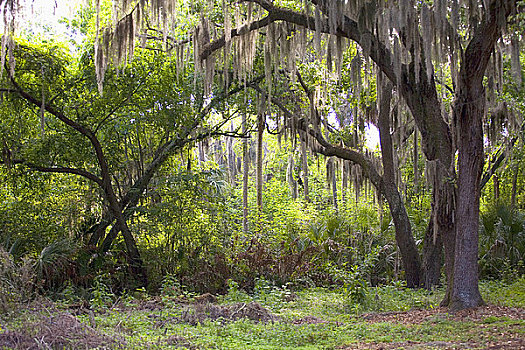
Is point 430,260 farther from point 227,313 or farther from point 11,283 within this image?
point 11,283

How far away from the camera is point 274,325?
6840mm

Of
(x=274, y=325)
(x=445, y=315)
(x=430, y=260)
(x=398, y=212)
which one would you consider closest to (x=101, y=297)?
(x=274, y=325)

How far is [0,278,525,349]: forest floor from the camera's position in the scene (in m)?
5.07

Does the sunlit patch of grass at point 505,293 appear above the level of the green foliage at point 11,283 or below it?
below

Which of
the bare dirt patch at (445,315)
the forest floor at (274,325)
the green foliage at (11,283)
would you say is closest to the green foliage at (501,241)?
the forest floor at (274,325)

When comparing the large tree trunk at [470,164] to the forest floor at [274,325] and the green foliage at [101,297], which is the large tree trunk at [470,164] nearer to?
the forest floor at [274,325]

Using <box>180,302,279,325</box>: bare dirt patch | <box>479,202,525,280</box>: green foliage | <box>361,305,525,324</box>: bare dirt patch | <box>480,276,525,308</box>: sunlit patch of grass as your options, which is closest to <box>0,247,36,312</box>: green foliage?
<box>180,302,279,325</box>: bare dirt patch

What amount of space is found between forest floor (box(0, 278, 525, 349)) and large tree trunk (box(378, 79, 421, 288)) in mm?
1750

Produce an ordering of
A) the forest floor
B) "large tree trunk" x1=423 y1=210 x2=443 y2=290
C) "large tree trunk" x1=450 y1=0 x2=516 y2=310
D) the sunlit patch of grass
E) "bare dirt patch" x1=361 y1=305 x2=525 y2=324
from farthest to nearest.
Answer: "large tree trunk" x1=423 y1=210 x2=443 y2=290 < the sunlit patch of grass < "large tree trunk" x1=450 y1=0 x2=516 y2=310 < "bare dirt patch" x1=361 y1=305 x2=525 y2=324 < the forest floor

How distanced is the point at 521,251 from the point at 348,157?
5.35m

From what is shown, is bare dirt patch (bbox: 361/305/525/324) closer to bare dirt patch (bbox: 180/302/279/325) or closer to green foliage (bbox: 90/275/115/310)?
bare dirt patch (bbox: 180/302/279/325)

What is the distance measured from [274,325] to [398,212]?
490cm

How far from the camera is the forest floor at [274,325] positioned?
507 centimetres

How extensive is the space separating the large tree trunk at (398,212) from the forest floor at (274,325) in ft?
5.74
